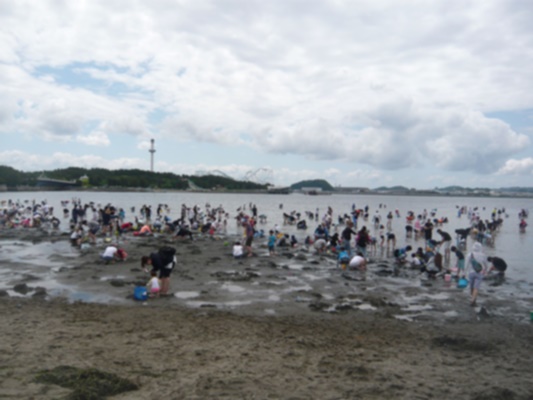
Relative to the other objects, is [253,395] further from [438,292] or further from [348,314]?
[438,292]

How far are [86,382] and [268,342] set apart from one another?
3.59m

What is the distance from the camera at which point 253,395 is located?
6188 mm

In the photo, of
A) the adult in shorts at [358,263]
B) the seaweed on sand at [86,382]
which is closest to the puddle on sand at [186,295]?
the seaweed on sand at [86,382]

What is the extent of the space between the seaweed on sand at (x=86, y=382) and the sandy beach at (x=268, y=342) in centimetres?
8

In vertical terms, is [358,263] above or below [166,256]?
below

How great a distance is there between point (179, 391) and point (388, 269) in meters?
13.7

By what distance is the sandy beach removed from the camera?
6.57m

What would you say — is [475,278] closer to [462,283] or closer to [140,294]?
[462,283]

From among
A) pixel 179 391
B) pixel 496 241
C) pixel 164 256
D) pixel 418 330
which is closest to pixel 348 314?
pixel 418 330

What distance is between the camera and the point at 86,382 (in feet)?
20.3

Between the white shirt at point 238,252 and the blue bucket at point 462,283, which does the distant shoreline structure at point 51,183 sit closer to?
the white shirt at point 238,252

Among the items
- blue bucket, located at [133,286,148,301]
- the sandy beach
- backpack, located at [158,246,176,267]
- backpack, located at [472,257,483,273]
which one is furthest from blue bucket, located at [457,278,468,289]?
blue bucket, located at [133,286,148,301]

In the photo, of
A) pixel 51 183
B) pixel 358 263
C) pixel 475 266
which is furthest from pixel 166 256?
pixel 51 183

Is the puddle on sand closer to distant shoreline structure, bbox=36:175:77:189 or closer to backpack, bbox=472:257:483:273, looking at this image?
backpack, bbox=472:257:483:273
